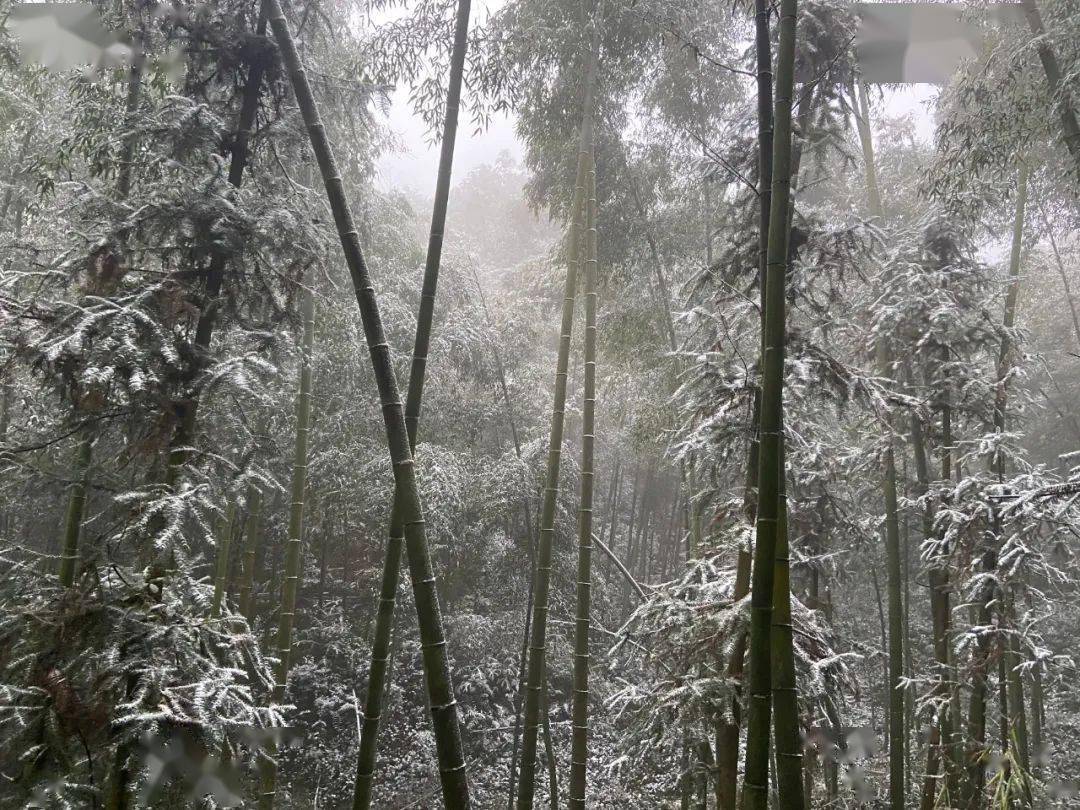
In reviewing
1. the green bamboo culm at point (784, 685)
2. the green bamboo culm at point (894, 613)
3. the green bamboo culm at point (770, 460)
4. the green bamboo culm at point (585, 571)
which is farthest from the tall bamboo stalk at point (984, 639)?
the green bamboo culm at point (770, 460)

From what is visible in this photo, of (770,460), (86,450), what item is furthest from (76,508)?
(770,460)

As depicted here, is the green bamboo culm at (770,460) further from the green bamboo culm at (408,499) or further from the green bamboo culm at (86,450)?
the green bamboo culm at (86,450)

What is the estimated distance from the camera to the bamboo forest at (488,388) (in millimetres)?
2238

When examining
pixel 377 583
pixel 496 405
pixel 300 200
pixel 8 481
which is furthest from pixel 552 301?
pixel 8 481

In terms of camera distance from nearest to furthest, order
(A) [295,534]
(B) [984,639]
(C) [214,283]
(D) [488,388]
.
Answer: (C) [214,283]
(B) [984,639]
(A) [295,534]
(D) [488,388]

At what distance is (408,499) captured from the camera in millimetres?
2041

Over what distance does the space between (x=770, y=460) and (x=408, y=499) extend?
105cm

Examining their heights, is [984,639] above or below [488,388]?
below

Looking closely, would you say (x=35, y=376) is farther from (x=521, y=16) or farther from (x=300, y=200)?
(x=521, y=16)

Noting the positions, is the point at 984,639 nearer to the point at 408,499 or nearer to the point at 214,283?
the point at 408,499

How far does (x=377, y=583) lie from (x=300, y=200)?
557 cm

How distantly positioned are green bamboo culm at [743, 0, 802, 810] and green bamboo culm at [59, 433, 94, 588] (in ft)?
7.81

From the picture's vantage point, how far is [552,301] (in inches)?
416

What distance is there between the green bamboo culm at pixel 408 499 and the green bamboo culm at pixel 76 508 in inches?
50.0
